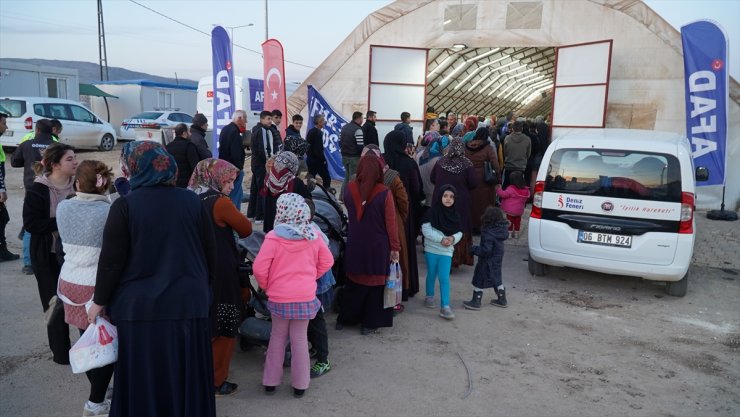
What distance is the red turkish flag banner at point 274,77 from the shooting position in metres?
10.8

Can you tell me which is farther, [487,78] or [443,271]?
[487,78]

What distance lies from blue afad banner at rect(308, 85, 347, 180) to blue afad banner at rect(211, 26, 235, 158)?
→ 6.68 ft

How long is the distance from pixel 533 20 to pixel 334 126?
185 inches

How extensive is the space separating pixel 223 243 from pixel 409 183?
3.03 m

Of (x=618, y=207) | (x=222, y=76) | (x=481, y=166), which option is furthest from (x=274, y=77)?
(x=618, y=207)

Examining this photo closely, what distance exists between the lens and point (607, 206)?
5.68m

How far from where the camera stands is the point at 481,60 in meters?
17.2

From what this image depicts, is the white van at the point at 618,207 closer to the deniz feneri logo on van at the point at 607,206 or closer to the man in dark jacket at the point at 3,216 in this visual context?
the deniz feneri logo on van at the point at 607,206

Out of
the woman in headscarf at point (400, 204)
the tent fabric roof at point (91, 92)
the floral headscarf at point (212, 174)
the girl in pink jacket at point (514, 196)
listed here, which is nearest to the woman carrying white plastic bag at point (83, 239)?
the floral headscarf at point (212, 174)

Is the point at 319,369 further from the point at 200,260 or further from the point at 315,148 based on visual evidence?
the point at 315,148

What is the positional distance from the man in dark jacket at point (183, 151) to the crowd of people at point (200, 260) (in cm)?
142

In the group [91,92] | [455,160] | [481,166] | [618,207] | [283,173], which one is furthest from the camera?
[91,92]

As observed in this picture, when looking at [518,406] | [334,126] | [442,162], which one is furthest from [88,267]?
[334,126]

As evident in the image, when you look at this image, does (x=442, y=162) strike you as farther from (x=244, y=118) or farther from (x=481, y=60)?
(x=481, y=60)
